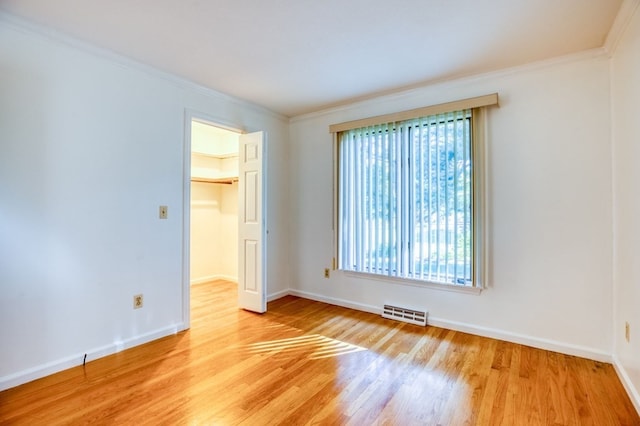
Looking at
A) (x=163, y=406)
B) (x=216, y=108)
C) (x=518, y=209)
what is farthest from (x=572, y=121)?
(x=163, y=406)

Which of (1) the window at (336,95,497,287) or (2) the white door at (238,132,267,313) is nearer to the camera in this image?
(1) the window at (336,95,497,287)

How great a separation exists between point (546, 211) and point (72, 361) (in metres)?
3.85

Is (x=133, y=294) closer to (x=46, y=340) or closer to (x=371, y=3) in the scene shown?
(x=46, y=340)

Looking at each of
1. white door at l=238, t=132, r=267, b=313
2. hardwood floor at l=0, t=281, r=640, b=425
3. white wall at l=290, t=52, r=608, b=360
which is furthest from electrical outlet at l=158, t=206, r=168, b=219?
white wall at l=290, t=52, r=608, b=360

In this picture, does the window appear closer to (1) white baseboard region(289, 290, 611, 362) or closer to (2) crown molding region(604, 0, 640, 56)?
(1) white baseboard region(289, 290, 611, 362)

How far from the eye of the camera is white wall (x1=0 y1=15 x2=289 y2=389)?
2039 mm

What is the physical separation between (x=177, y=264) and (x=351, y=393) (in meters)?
1.95

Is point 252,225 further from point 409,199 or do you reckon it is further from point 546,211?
point 546,211

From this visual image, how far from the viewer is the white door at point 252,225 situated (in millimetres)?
3443

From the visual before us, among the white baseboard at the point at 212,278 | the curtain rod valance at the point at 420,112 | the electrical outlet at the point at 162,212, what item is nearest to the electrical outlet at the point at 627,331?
the curtain rod valance at the point at 420,112

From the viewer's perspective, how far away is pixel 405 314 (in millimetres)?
3229

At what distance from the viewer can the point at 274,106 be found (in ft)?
12.4

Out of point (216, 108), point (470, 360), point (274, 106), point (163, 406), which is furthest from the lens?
point (274, 106)

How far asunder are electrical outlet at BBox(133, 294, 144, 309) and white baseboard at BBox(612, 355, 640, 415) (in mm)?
3495
